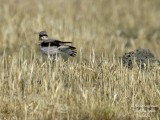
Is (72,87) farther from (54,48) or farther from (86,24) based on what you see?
(86,24)

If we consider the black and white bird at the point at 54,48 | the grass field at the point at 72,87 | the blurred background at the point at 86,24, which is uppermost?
the blurred background at the point at 86,24

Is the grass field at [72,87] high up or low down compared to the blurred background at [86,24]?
down

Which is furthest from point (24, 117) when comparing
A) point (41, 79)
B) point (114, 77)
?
point (114, 77)

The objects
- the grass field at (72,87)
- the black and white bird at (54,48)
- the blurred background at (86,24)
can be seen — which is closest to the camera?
the grass field at (72,87)

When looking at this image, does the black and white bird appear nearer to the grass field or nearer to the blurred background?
the grass field

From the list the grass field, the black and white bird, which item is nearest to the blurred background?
the grass field

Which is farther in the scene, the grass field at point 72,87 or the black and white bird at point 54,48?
the black and white bird at point 54,48

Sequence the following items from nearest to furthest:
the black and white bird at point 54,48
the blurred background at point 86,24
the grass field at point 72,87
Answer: the grass field at point 72,87
the black and white bird at point 54,48
the blurred background at point 86,24

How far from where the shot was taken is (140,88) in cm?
762

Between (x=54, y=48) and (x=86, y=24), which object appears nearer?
(x=54, y=48)

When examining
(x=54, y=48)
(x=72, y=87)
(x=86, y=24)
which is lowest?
(x=72, y=87)

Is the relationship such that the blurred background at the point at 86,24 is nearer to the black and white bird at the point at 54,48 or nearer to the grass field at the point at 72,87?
the grass field at the point at 72,87

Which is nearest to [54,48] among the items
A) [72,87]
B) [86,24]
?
[72,87]

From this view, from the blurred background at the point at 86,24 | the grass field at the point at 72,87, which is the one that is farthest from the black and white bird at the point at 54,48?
the blurred background at the point at 86,24
